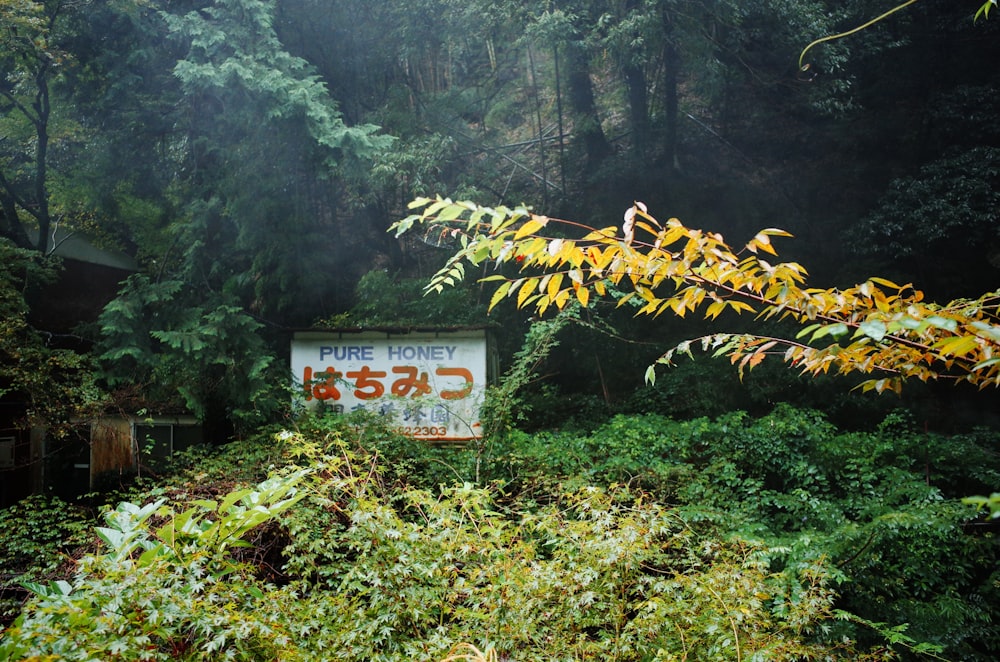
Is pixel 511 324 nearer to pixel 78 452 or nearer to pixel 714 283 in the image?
pixel 78 452

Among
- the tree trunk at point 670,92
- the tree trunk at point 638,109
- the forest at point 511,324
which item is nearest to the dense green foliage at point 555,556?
the forest at point 511,324

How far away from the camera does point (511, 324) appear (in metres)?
8.84

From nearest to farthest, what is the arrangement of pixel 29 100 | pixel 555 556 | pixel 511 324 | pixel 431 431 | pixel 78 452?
pixel 555 556, pixel 431 431, pixel 29 100, pixel 78 452, pixel 511 324

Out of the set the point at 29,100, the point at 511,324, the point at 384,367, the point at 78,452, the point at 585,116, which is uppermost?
the point at 585,116

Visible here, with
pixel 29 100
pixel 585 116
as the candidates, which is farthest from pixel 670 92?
pixel 29 100

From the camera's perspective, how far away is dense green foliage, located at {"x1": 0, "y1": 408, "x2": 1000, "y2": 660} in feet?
7.12

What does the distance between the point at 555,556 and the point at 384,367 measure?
380 cm

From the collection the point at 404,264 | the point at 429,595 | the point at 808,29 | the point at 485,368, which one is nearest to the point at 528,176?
the point at 404,264

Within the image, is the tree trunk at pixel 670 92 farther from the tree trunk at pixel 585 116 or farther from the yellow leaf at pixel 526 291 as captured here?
the yellow leaf at pixel 526 291

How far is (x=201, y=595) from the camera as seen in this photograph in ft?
7.38

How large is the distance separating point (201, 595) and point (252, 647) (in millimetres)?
337

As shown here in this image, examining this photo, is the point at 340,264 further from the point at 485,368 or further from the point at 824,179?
the point at 824,179

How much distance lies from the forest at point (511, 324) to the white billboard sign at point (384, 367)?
0.18 metres

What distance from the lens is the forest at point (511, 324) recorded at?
214cm
